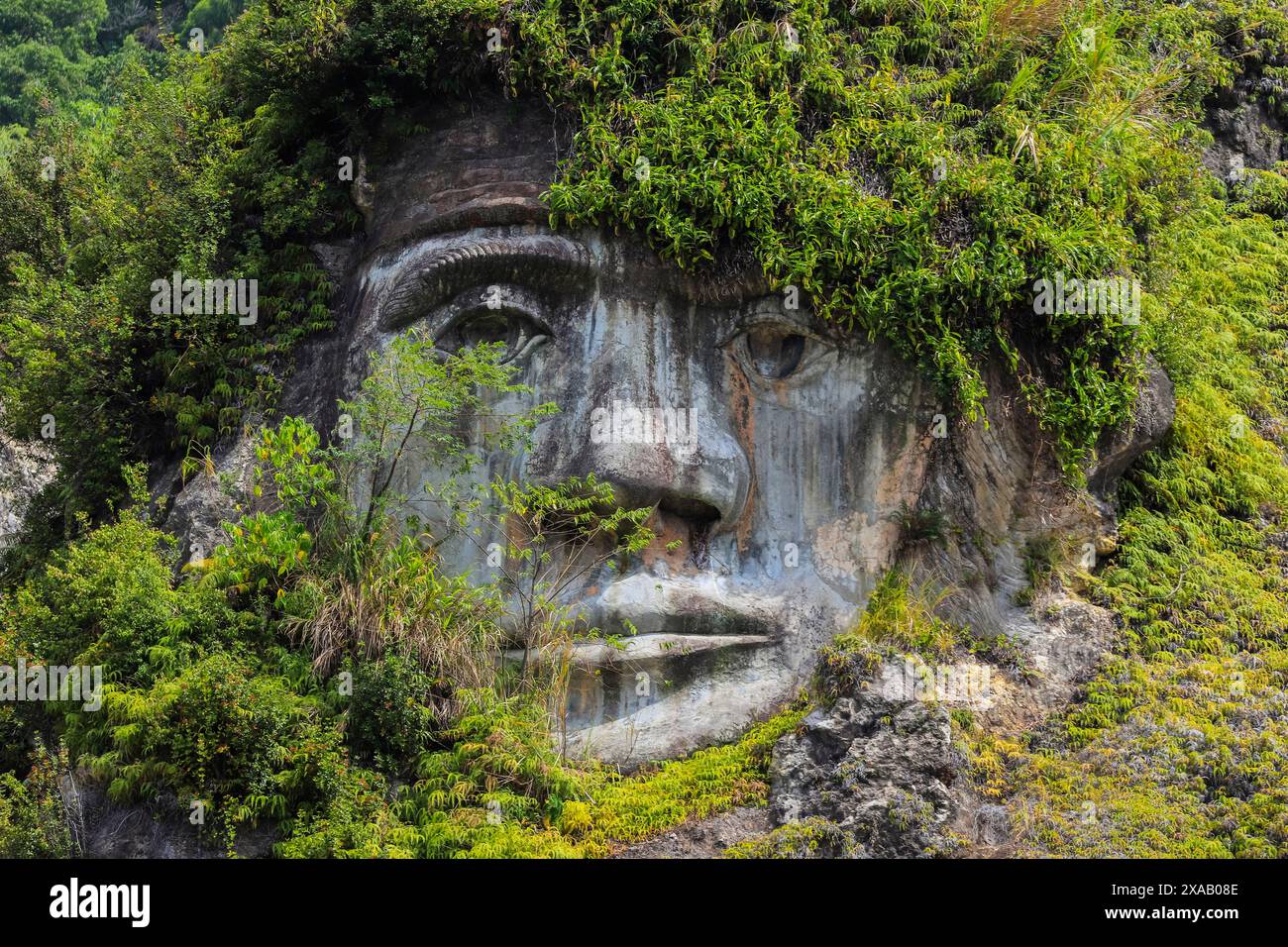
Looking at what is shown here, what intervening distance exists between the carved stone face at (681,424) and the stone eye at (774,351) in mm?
15

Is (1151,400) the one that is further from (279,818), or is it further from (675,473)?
(279,818)

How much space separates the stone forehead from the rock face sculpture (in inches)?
0.9

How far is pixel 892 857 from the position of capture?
9312mm

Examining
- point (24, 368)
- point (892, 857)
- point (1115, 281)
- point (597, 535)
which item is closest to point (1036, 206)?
point (1115, 281)

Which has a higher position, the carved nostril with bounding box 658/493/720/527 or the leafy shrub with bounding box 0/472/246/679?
the carved nostril with bounding box 658/493/720/527

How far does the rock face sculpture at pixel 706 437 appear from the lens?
11.3 meters

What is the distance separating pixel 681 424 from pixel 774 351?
102cm

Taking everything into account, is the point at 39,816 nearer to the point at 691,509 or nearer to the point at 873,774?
the point at 691,509

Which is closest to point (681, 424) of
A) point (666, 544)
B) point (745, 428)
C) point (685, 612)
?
point (745, 428)

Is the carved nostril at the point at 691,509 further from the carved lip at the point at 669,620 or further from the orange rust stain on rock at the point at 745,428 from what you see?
the carved lip at the point at 669,620

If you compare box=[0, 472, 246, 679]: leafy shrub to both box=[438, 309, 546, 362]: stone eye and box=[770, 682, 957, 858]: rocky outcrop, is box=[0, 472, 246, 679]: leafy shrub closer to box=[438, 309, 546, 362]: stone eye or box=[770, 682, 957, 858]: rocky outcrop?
box=[438, 309, 546, 362]: stone eye

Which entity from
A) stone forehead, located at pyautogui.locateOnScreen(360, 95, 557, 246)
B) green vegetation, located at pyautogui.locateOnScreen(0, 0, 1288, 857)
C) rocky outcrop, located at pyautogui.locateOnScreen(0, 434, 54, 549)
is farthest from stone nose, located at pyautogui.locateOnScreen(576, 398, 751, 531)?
rocky outcrop, located at pyautogui.locateOnScreen(0, 434, 54, 549)

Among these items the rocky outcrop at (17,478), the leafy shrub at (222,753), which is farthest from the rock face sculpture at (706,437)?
the rocky outcrop at (17,478)

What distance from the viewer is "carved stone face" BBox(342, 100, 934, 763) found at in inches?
444
